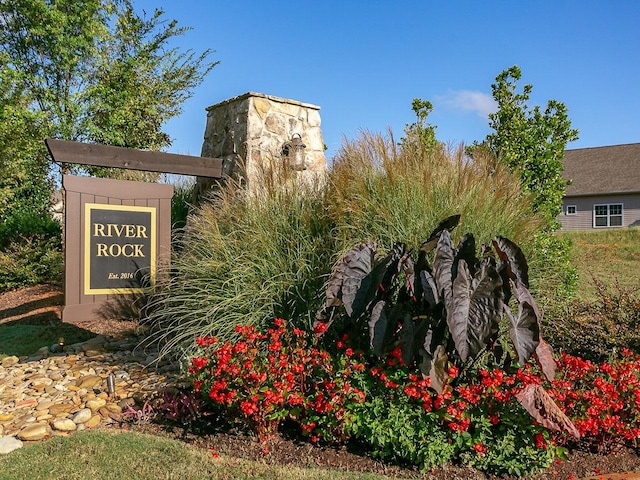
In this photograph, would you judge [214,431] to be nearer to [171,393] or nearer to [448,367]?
[171,393]

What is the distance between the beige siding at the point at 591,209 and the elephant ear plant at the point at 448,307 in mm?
20715

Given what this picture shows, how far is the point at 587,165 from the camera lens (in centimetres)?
2327

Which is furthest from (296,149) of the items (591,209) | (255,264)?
(591,209)

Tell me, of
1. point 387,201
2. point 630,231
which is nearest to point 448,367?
point 387,201

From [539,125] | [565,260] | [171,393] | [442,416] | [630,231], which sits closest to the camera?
[442,416]

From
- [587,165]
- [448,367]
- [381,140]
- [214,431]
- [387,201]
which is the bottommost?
[214,431]

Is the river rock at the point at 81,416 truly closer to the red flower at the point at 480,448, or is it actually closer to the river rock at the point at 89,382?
the river rock at the point at 89,382

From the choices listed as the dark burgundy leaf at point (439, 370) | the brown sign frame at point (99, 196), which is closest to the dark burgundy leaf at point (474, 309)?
the dark burgundy leaf at point (439, 370)

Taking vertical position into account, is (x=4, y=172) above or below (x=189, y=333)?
above

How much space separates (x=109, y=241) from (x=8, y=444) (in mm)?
2549

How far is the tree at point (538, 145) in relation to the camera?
6.33 m

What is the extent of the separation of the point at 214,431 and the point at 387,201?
1.98m

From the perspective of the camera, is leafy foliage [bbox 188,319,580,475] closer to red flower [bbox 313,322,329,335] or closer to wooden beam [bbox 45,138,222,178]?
red flower [bbox 313,322,329,335]

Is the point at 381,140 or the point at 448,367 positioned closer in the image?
the point at 448,367
